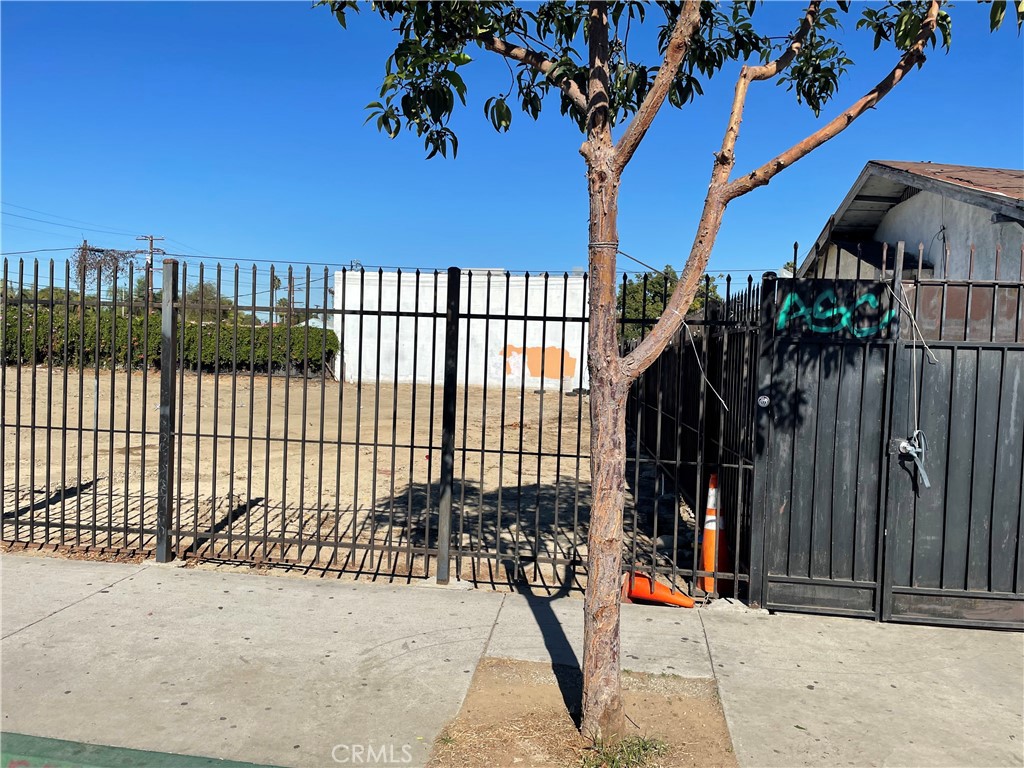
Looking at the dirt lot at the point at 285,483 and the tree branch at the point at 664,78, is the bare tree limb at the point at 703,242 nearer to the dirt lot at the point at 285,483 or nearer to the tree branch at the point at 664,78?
the tree branch at the point at 664,78

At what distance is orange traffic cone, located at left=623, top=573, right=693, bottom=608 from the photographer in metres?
5.73

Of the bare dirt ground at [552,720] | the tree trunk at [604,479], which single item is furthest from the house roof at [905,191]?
the bare dirt ground at [552,720]

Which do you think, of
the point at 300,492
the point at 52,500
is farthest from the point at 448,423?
the point at 52,500

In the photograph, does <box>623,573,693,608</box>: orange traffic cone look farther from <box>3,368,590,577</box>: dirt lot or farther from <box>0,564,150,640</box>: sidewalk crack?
<box>0,564,150,640</box>: sidewalk crack

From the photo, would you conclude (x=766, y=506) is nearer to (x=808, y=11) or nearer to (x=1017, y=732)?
(x=1017, y=732)

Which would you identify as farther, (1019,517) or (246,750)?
(1019,517)

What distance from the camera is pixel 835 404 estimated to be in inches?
215

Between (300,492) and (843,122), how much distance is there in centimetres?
591

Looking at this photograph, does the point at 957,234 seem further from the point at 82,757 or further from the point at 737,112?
the point at 82,757

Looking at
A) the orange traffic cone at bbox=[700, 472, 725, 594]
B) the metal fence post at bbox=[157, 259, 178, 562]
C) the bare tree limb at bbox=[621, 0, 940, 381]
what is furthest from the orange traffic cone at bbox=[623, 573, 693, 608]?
the metal fence post at bbox=[157, 259, 178, 562]

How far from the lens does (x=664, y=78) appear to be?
349cm

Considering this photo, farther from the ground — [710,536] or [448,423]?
[448,423]

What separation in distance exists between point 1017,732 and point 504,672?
2744 mm

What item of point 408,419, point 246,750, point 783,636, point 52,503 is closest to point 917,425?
point 783,636
